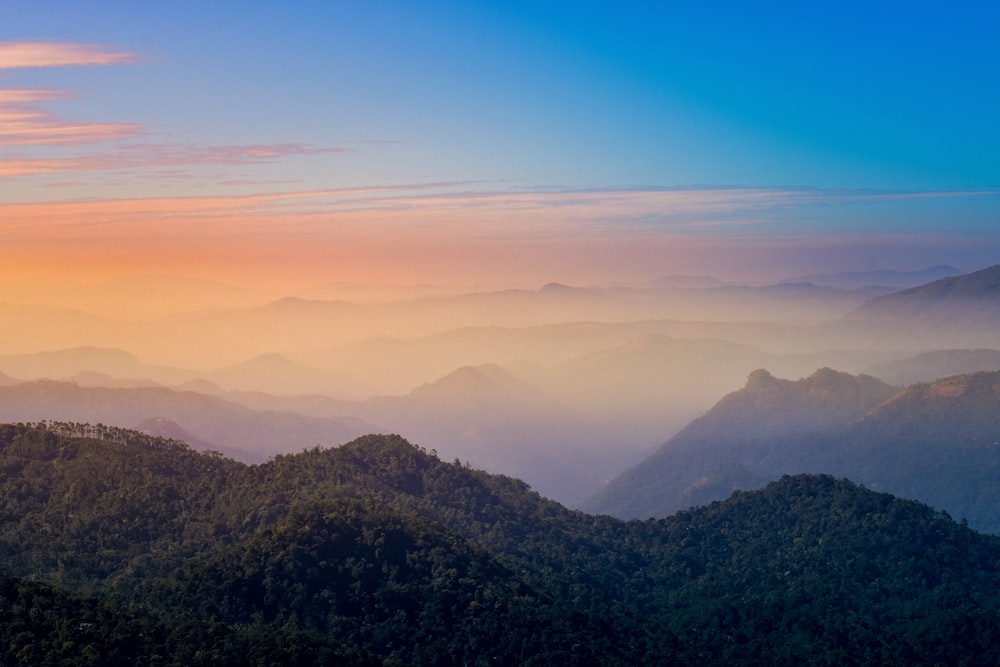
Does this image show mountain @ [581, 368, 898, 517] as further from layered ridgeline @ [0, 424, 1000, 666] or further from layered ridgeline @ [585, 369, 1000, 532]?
layered ridgeline @ [0, 424, 1000, 666]

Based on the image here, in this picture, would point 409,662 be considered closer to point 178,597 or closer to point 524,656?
point 524,656

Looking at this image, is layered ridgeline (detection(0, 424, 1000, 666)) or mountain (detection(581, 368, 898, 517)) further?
mountain (detection(581, 368, 898, 517))

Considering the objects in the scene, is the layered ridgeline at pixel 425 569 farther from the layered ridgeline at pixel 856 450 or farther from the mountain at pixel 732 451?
the mountain at pixel 732 451

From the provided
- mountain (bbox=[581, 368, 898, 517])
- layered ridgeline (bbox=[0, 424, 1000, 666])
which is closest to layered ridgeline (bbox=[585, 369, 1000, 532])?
mountain (bbox=[581, 368, 898, 517])

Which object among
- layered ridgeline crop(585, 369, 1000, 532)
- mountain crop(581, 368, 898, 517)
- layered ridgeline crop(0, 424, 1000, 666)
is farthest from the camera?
mountain crop(581, 368, 898, 517)

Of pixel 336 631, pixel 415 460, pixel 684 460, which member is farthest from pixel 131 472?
pixel 684 460

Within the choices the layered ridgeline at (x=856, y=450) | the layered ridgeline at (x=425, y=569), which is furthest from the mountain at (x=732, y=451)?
the layered ridgeline at (x=425, y=569)

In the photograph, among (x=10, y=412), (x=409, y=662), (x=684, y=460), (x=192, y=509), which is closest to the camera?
(x=409, y=662)
